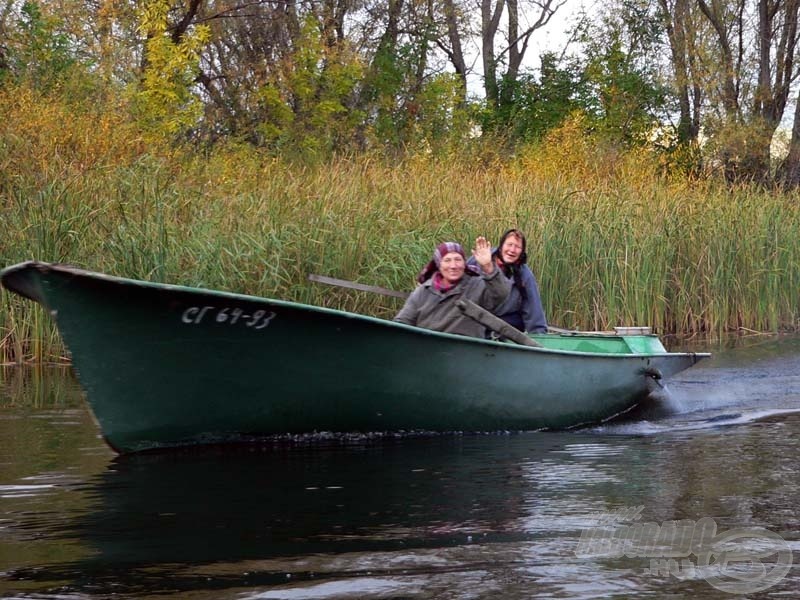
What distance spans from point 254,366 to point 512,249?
2.54 metres

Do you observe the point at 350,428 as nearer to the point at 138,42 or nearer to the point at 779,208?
the point at 779,208

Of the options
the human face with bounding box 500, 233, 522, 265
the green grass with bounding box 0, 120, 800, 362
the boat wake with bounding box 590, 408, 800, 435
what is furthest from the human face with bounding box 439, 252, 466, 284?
the green grass with bounding box 0, 120, 800, 362

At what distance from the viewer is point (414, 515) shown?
5.65 metres

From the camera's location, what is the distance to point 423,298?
831 centimetres

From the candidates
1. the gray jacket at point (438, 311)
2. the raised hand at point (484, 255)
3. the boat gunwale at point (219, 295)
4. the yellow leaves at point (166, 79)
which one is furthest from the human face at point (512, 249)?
the yellow leaves at point (166, 79)

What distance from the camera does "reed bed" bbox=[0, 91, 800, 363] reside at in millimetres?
11102

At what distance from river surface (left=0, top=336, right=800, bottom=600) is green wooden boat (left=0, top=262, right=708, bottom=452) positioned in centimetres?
16

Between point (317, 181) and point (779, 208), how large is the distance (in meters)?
5.53

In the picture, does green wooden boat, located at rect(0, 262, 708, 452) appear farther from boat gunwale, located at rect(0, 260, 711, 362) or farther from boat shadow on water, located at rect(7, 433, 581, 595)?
boat shadow on water, located at rect(7, 433, 581, 595)

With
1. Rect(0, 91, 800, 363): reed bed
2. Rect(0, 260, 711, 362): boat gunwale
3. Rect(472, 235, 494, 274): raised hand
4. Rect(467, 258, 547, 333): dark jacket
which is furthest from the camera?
Rect(0, 91, 800, 363): reed bed

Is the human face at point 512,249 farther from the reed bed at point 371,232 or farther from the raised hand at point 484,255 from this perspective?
the reed bed at point 371,232

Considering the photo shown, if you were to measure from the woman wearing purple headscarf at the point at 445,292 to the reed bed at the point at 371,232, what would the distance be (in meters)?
2.87

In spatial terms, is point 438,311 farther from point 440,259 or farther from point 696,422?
point 696,422

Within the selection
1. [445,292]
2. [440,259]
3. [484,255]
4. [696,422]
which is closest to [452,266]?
[440,259]
